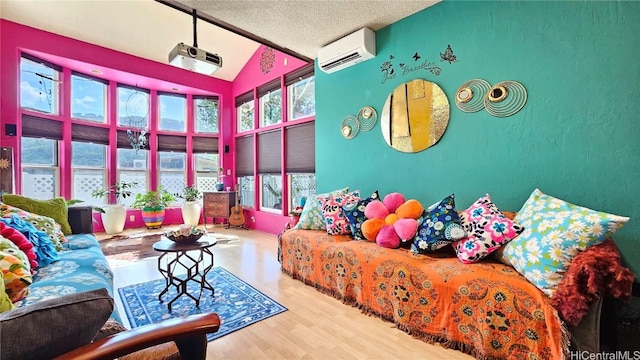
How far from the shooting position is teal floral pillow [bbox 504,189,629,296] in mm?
1482

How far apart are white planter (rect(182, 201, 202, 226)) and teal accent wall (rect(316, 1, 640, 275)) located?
14.7 feet

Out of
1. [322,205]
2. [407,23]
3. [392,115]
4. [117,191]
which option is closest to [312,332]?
[322,205]

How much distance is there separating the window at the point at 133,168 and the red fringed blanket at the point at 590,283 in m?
6.98

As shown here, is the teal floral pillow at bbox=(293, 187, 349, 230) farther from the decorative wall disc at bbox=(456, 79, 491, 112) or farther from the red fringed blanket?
the red fringed blanket

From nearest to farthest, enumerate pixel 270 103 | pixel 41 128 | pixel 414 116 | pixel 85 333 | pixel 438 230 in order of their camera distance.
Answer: pixel 85 333, pixel 438 230, pixel 414 116, pixel 41 128, pixel 270 103

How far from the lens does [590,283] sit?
1.34 metres

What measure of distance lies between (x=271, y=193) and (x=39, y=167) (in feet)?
13.2

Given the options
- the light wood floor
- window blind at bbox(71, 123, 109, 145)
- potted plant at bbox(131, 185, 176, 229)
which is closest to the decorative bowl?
the light wood floor

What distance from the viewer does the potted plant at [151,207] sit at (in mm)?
5781

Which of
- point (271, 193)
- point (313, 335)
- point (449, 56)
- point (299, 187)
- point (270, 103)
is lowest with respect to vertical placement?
point (313, 335)

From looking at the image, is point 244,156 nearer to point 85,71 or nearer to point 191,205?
point 191,205

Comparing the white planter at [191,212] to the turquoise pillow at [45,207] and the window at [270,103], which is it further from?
the turquoise pillow at [45,207]

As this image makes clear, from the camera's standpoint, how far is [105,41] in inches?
193

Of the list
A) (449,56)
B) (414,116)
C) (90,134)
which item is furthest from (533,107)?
(90,134)
